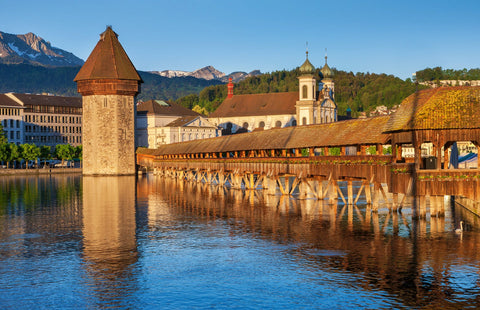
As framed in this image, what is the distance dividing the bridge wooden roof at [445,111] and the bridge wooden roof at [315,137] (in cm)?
431

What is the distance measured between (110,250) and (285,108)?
131 metres

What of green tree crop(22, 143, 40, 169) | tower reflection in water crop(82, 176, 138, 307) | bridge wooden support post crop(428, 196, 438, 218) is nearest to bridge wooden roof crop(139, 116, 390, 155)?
bridge wooden support post crop(428, 196, 438, 218)

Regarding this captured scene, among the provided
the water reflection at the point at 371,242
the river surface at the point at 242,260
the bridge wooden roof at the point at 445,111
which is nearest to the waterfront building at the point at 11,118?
the water reflection at the point at 371,242

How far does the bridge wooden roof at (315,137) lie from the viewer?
125ft

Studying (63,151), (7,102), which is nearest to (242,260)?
(63,151)

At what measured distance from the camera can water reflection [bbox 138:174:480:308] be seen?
69.6 ft

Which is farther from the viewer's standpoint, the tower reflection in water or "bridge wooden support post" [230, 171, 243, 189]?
"bridge wooden support post" [230, 171, 243, 189]

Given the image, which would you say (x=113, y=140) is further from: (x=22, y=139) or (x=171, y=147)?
(x=22, y=139)

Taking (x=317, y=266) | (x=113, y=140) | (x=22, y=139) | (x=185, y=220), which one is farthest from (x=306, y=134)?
(x=22, y=139)

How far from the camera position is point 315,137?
4503 centimetres

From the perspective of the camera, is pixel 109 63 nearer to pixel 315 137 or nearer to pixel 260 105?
pixel 260 105

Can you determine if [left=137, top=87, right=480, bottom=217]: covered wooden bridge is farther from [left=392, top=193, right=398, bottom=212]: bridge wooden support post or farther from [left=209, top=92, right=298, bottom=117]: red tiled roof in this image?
[left=209, top=92, right=298, bottom=117]: red tiled roof

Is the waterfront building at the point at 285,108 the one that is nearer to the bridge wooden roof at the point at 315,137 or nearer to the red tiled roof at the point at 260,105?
the red tiled roof at the point at 260,105

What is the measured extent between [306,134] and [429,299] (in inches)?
1097
